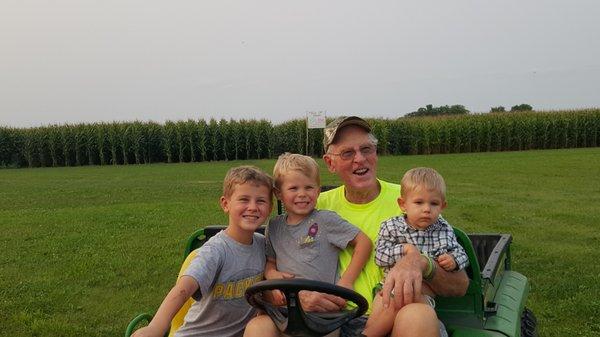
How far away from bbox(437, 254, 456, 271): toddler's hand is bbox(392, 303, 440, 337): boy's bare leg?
392 millimetres

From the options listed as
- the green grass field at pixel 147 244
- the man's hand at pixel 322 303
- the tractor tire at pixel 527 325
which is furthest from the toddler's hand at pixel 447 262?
the green grass field at pixel 147 244

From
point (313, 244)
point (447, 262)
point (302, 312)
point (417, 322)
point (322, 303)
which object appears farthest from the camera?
point (313, 244)

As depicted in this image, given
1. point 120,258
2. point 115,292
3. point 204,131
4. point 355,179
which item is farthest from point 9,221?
point 204,131

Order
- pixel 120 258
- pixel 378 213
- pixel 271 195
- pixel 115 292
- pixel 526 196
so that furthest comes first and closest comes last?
pixel 526 196 < pixel 120 258 < pixel 115 292 < pixel 378 213 < pixel 271 195

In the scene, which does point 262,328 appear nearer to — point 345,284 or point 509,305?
point 345,284

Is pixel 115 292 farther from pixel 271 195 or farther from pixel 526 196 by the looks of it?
pixel 526 196

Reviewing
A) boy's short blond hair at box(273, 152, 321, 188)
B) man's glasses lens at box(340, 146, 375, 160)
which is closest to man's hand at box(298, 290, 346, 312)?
boy's short blond hair at box(273, 152, 321, 188)

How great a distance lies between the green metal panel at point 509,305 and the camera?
10.5 feet

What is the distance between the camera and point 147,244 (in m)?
8.75

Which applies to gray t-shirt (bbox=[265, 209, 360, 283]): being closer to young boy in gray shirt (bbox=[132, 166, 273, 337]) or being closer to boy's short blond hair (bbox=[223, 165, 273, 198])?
young boy in gray shirt (bbox=[132, 166, 273, 337])

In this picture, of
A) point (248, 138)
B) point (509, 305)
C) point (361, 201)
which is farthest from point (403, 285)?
point (248, 138)

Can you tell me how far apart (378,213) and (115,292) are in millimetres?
3931

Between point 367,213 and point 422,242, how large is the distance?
1.72 feet

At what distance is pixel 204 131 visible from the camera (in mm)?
32750
